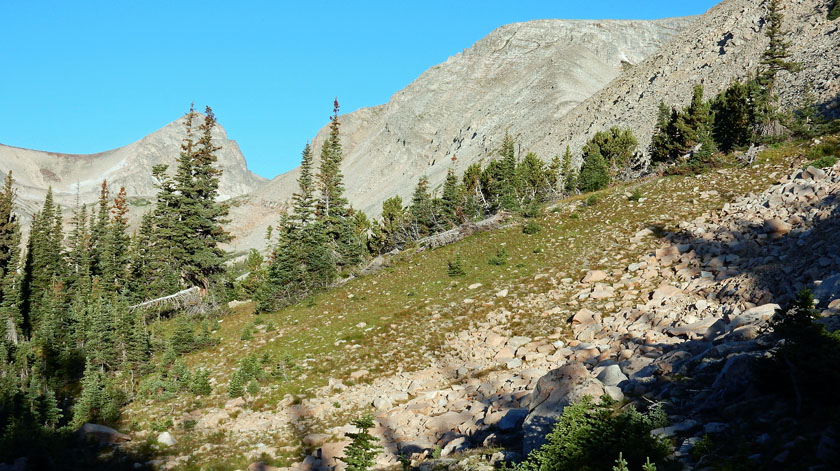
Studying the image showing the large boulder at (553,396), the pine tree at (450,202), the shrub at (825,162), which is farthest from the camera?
the pine tree at (450,202)

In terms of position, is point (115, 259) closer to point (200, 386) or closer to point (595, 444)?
point (200, 386)

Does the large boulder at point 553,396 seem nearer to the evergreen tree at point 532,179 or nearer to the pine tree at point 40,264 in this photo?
the pine tree at point 40,264

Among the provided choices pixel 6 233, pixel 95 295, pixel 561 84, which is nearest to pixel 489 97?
pixel 561 84

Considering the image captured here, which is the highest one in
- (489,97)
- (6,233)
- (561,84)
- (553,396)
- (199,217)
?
(489,97)

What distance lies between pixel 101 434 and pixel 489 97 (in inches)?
6182

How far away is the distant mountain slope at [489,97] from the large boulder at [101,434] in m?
98.2

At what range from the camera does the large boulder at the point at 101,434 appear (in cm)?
1562

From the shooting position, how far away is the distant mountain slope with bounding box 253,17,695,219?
127 metres

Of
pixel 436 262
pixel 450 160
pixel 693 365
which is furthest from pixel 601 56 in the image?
pixel 693 365

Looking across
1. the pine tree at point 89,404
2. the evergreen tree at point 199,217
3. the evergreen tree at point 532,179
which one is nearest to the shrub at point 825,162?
the pine tree at point 89,404

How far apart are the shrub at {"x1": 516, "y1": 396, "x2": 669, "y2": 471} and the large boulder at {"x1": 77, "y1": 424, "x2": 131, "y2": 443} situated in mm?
13666

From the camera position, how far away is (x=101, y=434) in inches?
623

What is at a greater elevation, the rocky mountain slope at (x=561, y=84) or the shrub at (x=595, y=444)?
the rocky mountain slope at (x=561, y=84)

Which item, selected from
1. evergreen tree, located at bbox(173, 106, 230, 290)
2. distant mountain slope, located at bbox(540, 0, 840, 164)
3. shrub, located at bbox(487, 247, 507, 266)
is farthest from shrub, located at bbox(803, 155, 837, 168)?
distant mountain slope, located at bbox(540, 0, 840, 164)
